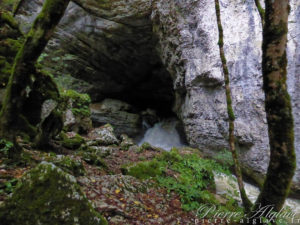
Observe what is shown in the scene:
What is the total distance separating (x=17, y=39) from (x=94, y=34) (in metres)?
9.43

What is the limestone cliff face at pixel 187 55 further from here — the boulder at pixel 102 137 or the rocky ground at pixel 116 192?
the rocky ground at pixel 116 192

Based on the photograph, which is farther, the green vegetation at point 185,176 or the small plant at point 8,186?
the green vegetation at point 185,176

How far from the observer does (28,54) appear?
252 centimetres

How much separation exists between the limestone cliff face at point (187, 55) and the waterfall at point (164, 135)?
9.94 ft

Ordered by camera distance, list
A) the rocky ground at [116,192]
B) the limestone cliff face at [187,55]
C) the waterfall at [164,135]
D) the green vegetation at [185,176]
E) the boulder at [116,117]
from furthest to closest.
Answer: the boulder at [116,117]
the waterfall at [164,135]
the limestone cliff face at [187,55]
the green vegetation at [185,176]
the rocky ground at [116,192]

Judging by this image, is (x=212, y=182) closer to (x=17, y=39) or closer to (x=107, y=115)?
(x=17, y=39)

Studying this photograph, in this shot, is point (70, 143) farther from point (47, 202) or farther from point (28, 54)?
point (47, 202)

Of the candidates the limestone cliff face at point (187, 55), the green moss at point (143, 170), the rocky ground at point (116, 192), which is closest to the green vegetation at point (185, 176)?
the green moss at point (143, 170)

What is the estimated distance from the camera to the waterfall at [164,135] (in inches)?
548

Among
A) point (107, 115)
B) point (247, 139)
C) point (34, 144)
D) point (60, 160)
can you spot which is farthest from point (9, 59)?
point (107, 115)

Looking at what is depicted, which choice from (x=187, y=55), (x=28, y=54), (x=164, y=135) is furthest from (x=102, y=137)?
(x=164, y=135)

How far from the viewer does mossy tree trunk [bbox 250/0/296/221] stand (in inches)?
80.8

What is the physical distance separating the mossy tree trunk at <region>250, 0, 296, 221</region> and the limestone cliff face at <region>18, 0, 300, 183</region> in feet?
18.7

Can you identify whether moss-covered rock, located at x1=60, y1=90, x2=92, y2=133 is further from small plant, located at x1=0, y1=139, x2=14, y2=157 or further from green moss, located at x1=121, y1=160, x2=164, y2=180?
small plant, located at x1=0, y1=139, x2=14, y2=157
